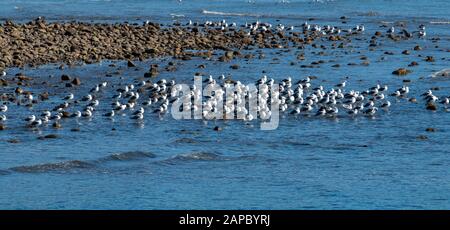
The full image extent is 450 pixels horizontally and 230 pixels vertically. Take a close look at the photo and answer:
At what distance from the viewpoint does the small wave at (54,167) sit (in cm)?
2938

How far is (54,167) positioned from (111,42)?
23.5 m

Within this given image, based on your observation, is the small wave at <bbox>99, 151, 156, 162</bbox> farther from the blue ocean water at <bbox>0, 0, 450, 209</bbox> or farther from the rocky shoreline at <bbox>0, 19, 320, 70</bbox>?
the rocky shoreline at <bbox>0, 19, 320, 70</bbox>

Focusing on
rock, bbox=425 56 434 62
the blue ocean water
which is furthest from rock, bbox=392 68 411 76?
rock, bbox=425 56 434 62

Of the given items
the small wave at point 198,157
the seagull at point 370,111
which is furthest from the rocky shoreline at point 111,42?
the small wave at point 198,157

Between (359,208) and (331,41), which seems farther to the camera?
(331,41)

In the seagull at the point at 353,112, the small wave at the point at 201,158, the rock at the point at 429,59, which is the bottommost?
the rock at the point at 429,59

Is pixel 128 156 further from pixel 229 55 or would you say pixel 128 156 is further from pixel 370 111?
pixel 229 55

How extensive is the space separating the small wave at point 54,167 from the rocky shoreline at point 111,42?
1618 centimetres

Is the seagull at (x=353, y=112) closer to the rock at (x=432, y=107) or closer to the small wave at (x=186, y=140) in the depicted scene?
the rock at (x=432, y=107)

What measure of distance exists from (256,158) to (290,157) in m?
1.06

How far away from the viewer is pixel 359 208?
26.0m

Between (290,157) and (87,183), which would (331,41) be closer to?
(290,157)

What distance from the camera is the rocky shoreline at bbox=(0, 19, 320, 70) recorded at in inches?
1905

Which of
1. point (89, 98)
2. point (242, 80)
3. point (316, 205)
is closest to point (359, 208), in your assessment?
point (316, 205)
